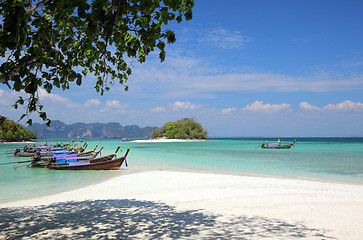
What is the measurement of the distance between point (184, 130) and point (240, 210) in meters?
122

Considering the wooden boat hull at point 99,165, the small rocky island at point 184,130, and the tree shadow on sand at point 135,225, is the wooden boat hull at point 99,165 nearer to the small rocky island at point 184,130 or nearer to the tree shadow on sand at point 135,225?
the tree shadow on sand at point 135,225

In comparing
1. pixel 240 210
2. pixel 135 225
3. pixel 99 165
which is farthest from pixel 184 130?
pixel 135 225

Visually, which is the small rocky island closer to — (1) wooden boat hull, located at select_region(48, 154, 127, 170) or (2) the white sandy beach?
(1) wooden boat hull, located at select_region(48, 154, 127, 170)

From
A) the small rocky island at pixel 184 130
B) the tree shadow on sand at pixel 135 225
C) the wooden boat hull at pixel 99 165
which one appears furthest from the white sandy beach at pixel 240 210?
the small rocky island at pixel 184 130

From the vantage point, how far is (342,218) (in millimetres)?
6469

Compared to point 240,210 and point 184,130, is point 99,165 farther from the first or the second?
point 184,130

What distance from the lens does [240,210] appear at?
714 cm

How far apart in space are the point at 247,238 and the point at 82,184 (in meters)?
10.5

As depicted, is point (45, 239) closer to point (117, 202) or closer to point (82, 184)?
point (117, 202)

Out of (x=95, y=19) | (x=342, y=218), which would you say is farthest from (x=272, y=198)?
(x=95, y=19)

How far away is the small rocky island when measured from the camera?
129 metres

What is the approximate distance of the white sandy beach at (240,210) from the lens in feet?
17.5

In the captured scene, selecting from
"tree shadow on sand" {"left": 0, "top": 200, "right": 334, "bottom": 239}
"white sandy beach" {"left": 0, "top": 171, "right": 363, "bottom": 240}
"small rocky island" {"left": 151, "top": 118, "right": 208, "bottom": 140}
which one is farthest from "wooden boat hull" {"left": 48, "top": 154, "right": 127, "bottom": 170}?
"small rocky island" {"left": 151, "top": 118, "right": 208, "bottom": 140}

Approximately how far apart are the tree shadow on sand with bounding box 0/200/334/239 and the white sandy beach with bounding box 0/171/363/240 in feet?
0.07
